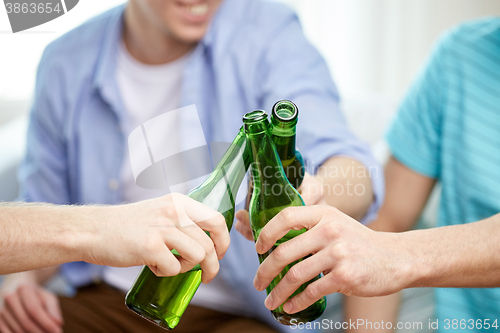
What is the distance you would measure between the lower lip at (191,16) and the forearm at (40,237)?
0.46 metres

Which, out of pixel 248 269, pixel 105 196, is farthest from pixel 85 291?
pixel 248 269

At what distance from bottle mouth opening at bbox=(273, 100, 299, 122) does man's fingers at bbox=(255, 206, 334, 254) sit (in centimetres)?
9

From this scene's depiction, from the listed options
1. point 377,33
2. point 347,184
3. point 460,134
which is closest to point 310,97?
point 347,184

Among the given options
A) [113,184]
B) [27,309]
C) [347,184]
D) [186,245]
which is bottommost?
[27,309]

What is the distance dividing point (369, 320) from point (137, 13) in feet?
2.51

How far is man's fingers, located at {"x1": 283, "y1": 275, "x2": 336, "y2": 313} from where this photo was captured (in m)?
0.40

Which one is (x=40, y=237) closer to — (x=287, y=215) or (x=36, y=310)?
(x=287, y=215)

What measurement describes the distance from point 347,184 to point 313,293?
224mm

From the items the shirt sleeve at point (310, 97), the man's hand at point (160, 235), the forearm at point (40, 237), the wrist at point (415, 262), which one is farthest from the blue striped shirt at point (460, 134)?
the forearm at point (40, 237)

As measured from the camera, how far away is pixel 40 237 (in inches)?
15.6

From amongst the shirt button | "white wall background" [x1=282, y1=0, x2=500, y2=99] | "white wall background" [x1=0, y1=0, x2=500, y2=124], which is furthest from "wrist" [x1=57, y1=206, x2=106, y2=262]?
"white wall background" [x1=282, y1=0, x2=500, y2=99]

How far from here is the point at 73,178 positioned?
34.5 inches

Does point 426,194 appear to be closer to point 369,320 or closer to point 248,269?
point 369,320

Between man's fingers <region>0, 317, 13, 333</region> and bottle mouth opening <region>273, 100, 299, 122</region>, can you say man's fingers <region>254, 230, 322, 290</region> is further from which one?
man's fingers <region>0, 317, 13, 333</region>
